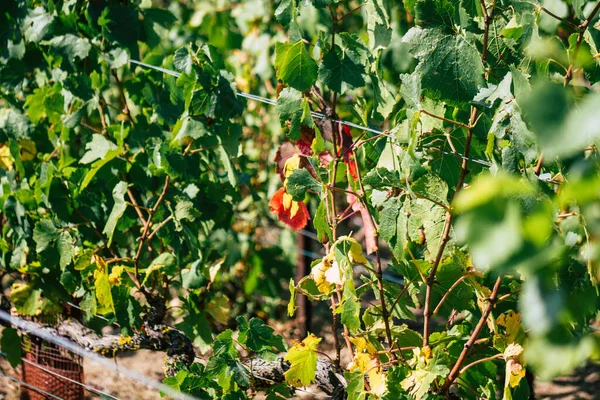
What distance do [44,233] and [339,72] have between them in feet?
3.73

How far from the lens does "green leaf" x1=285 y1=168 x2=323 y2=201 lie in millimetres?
1501

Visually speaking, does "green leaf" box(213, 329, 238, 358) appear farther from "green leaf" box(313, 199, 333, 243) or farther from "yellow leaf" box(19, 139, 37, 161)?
"yellow leaf" box(19, 139, 37, 161)

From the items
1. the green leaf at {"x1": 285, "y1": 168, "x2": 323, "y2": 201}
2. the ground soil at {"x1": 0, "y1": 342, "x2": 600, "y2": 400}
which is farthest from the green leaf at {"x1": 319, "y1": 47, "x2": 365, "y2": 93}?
the ground soil at {"x1": 0, "y1": 342, "x2": 600, "y2": 400}

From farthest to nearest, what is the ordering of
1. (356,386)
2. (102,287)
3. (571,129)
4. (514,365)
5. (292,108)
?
(102,287), (292,108), (356,386), (514,365), (571,129)

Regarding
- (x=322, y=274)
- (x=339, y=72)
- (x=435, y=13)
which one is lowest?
(x=322, y=274)

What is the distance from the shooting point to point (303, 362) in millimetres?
1524

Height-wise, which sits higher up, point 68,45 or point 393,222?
point 68,45

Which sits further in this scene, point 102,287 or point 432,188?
point 102,287

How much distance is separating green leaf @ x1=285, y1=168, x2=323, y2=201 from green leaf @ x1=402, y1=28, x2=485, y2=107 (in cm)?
34

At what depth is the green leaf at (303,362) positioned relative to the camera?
4.96 feet

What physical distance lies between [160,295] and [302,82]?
1015 millimetres

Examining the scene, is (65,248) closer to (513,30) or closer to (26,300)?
(26,300)

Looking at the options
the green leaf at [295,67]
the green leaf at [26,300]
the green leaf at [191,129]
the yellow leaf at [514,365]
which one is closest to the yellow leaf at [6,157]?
the green leaf at [26,300]

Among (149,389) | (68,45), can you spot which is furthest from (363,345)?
(149,389)
